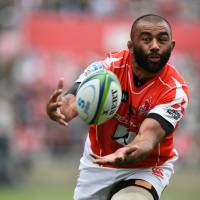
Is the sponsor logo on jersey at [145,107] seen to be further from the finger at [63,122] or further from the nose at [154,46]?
the finger at [63,122]

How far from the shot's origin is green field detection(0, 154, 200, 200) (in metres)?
19.9

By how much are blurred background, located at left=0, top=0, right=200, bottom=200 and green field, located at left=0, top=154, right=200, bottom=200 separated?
0.08ft

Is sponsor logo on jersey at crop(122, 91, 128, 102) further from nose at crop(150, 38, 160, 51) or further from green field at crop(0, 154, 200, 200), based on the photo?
green field at crop(0, 154, 200, 200)

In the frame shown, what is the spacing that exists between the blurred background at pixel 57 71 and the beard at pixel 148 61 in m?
11.2

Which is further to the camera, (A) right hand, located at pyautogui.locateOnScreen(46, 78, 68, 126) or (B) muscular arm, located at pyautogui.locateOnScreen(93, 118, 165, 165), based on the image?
(A) right hand, located at pyautogui.locateOnScreen(46, 78, 68, 126)

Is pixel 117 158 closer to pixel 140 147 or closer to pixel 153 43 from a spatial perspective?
pixel 140 147

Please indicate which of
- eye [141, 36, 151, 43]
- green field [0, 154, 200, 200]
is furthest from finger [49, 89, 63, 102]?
green field [0, 154, 200, 200]

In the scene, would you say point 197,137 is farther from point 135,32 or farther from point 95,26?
point 135,32

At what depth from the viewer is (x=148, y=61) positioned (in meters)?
9.14

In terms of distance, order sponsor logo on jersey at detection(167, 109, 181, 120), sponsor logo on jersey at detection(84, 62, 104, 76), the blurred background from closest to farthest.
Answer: sponsor logo on jersey at detection(167, 109, 181, 120) → sponsor logo on jersey at detection(84, 62, 104, 76) → the blurred background

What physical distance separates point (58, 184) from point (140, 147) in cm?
1409

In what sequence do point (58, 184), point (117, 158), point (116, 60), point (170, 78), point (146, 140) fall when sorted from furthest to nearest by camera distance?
point (58, 184), point (116, 60), point (170, 78), point (146, 140), point (117, 158)

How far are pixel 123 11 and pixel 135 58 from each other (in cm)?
1688

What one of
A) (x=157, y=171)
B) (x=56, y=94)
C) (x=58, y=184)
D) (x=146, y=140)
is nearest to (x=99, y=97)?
(x=56, y=94)
